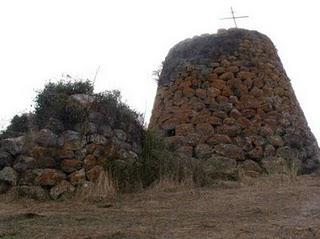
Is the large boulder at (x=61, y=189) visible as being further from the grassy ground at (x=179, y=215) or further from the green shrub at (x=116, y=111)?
the green shrub at (x=116, y=111)

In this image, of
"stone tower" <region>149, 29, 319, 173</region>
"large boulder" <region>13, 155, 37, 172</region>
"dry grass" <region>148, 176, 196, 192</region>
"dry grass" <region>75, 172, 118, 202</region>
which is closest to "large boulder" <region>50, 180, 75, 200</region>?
"dry grass" <region>75, 172, 118, 202</region>

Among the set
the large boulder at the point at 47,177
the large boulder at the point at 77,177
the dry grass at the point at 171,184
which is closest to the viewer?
the large boulder at the point at 47,177

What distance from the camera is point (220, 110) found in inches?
375

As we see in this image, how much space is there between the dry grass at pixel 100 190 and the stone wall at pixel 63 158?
2.4 inches

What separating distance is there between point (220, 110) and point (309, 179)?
2226mm

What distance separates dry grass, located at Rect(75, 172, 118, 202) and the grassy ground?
6.6 inches

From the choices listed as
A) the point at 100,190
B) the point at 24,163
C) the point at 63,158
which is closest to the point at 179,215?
the point at 100,190

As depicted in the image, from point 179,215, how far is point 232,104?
4612 millimetres

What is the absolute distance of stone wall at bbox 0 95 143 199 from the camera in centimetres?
652

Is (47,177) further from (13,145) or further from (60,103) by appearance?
(60,103)

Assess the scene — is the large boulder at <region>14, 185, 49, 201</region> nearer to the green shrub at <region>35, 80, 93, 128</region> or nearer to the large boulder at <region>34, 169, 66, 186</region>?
the large boulder at <region>34, 169, 66, 186</region>

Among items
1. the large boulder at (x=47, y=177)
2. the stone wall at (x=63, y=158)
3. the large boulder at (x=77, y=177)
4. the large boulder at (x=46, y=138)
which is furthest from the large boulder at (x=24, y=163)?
the large boulder at (x=77, y=177)

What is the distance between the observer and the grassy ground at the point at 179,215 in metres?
4.52

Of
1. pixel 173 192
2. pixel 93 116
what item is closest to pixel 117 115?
pixel 93 116
